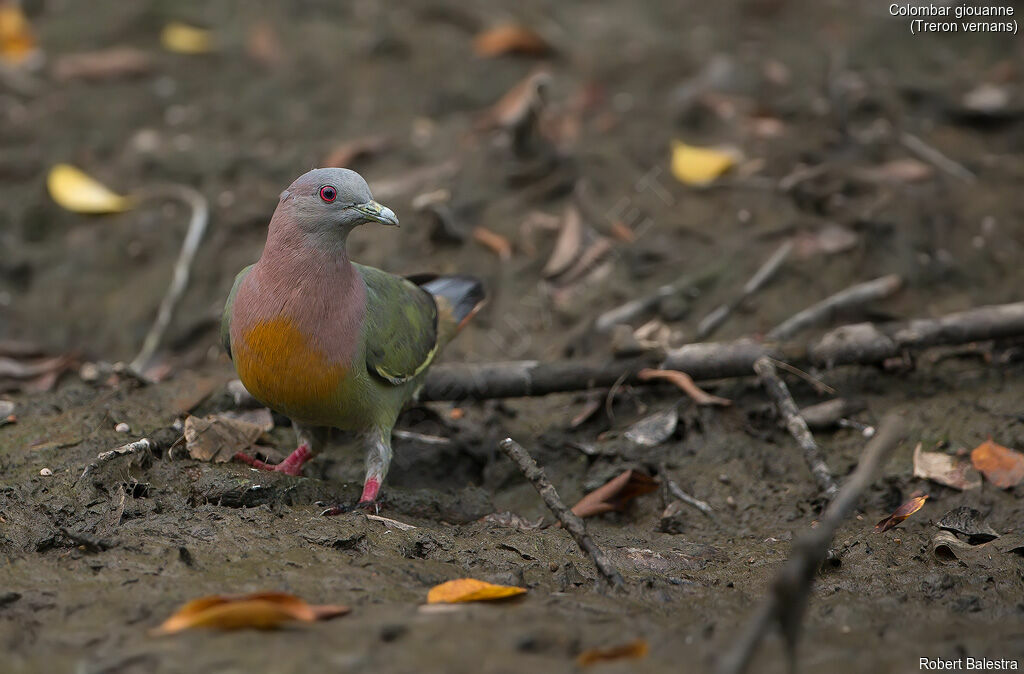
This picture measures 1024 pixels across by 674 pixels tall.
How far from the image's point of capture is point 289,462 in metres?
4.61

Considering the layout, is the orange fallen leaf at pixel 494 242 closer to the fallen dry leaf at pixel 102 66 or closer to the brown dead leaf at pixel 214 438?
the brown dead leaf at pixel 214 438

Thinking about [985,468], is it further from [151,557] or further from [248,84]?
[248,84]

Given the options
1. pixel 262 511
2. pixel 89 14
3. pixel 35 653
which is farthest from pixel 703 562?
pixel 89 14

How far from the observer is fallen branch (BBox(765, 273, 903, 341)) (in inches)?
213

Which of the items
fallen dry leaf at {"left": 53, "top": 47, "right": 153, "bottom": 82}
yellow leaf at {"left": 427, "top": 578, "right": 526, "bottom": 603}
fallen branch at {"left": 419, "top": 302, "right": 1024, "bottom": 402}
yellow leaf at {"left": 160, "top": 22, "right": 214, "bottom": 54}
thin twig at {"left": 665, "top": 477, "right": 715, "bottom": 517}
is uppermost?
yellow leaf at {"left": 160, "top": 22, "right": 214, "bottom": 54}

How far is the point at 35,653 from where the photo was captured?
107 inches

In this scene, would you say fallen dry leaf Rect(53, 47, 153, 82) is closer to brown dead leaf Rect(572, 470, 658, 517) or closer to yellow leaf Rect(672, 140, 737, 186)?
yellow leaf Rect(672, 140, 737, 186)

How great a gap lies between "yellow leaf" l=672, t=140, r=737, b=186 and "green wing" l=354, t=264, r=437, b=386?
2366mm

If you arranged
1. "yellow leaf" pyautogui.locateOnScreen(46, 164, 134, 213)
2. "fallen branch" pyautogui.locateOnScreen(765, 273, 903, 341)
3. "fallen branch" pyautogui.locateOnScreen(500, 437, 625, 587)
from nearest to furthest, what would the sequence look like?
"fallen branch" pyautogui.locateOnScreen(500, 437, 625, 587) < "fallen branch" pyautogui.locateOnScreen(765, 273, 903, 341) < "yellow leaf" pyautogui.locateOnScreen(46, 164, 134, 213)

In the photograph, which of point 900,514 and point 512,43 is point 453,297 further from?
point 512,43

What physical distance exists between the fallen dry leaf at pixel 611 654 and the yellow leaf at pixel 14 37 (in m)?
7.69

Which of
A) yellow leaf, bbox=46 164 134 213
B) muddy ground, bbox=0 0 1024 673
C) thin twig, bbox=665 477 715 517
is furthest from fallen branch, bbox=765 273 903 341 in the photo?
yellow leaf, bbox=46 164 134 213

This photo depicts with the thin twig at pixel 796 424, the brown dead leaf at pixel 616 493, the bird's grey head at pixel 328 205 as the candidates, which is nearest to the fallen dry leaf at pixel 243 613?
the bird's grey head at pixel 328 205

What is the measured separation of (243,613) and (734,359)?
2908 mm
